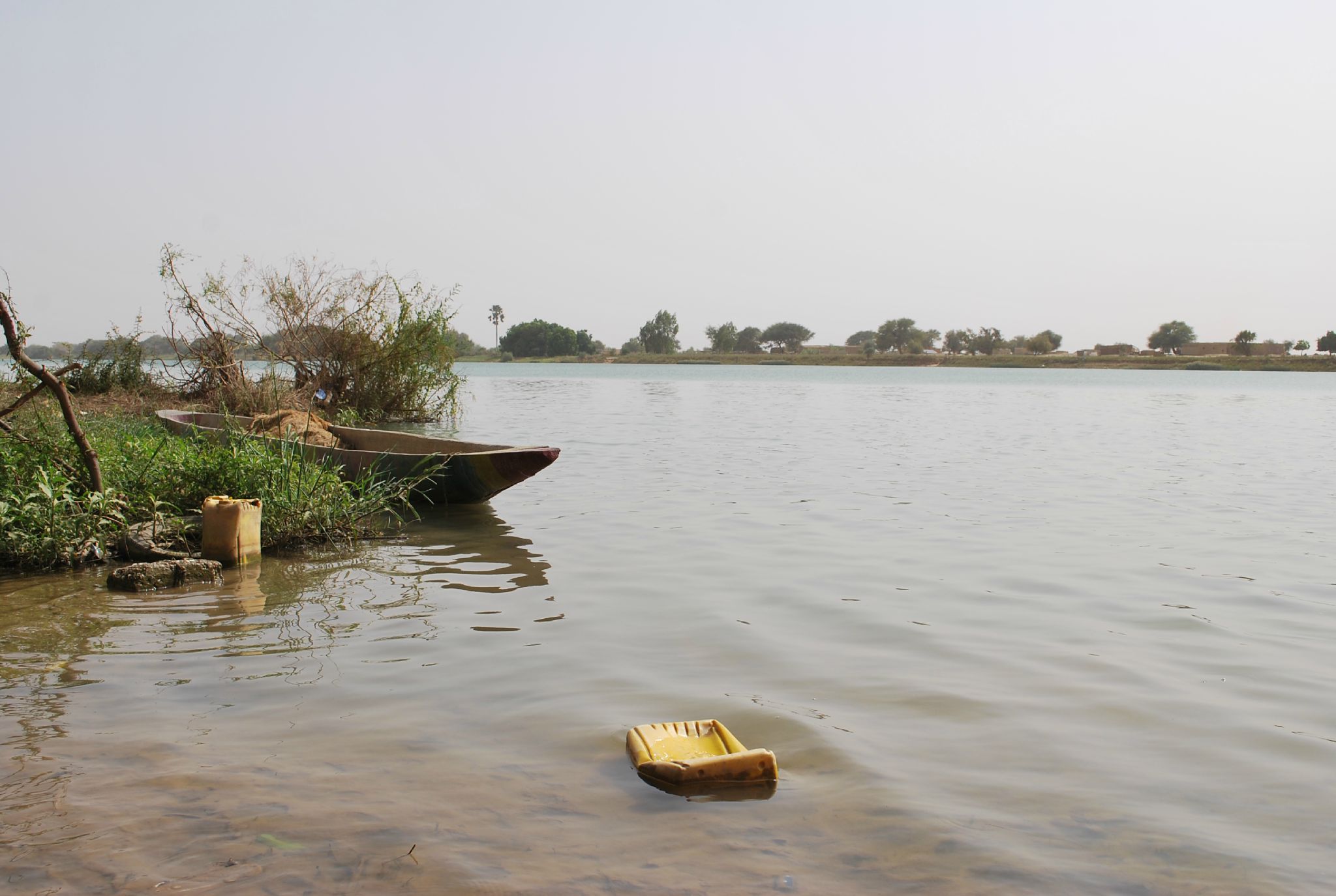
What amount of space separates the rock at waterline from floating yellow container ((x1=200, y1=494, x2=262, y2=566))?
22 centimetres

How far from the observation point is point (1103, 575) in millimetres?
7910

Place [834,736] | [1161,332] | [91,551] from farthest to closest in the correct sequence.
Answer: [1161,332], [91,551], [834,736]

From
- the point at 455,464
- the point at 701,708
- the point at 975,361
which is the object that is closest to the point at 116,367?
the point at 455,464

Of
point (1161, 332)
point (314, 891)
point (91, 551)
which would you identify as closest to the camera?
point (314, 891)

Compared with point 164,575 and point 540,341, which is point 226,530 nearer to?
point 164,575

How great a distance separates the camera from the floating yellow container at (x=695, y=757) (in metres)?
3.79

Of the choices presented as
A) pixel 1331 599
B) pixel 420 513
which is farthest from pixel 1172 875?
pixel 420 513

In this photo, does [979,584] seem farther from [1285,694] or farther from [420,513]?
[420,513]

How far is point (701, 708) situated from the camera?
191 inches

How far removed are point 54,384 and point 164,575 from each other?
1.70 metres

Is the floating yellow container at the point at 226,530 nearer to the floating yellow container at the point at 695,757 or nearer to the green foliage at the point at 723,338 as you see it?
the floating yellow container at the point at 695,757

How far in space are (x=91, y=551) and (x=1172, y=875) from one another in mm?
7507

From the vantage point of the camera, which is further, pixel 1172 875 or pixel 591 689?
pixel 591 689

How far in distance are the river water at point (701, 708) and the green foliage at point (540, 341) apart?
128596 mm
